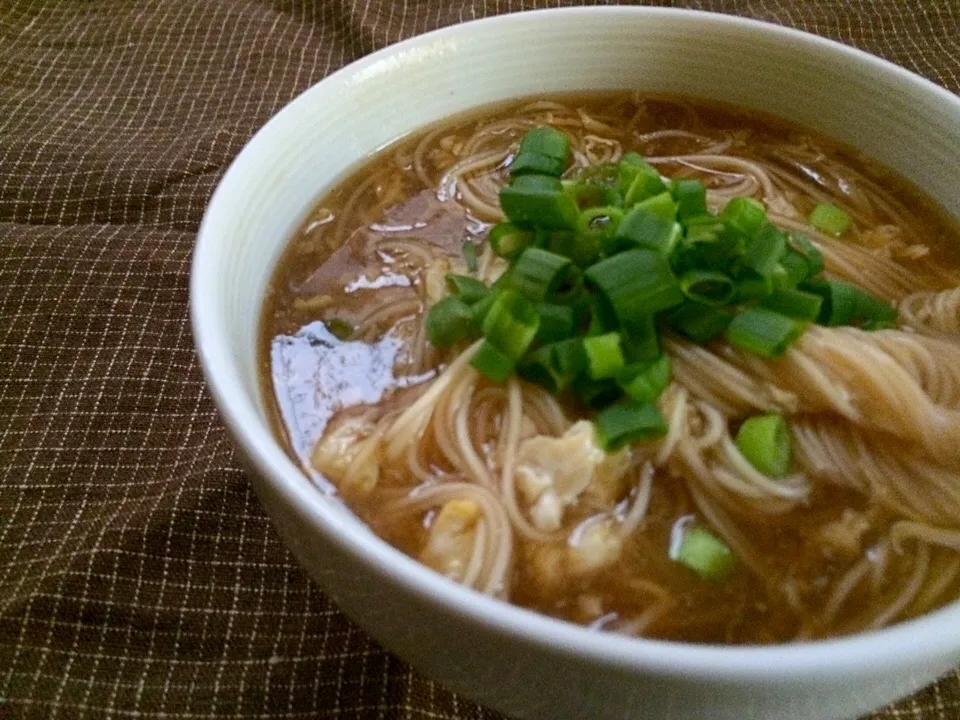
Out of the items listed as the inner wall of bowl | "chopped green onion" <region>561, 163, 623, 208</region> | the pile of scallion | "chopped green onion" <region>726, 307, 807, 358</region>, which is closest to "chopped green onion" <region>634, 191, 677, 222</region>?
the pile of scallion

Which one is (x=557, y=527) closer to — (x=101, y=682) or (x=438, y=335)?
(x=438, y=335)

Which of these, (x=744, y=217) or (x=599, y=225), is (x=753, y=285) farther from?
(x=599, y=225)

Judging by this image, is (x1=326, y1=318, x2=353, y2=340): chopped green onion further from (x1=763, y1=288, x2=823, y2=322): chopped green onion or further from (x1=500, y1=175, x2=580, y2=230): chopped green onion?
(x1=763, y1=288, x2=823, y2=322): chopped green onion

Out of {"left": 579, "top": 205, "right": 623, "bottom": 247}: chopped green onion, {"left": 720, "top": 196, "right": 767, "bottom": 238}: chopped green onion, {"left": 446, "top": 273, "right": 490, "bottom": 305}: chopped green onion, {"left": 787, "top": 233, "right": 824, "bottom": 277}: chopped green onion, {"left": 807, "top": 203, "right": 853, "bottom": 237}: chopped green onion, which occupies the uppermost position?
{"left": 720, "top": 196, "right": 767, "bottom": 238}: chopped green onion

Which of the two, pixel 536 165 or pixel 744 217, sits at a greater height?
pixel 744 217

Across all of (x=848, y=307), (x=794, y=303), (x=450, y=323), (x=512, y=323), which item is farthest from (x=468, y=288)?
(x=848, y=307)

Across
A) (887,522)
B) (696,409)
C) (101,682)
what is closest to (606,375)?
(696,409)

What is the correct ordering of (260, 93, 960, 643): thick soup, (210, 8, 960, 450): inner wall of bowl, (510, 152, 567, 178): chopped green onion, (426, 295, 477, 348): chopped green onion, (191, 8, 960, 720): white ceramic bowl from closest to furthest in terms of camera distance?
1. (191, 8, 960, 720): white ceramic bowl
2. (260, 93, 960, 643): thick soup
3. (426, 295, 477, 348): chopped green onion
4. (210, 8, 960, 450): inner wall of bowl
5. (510, 152, 567, 178): chopped green onion
